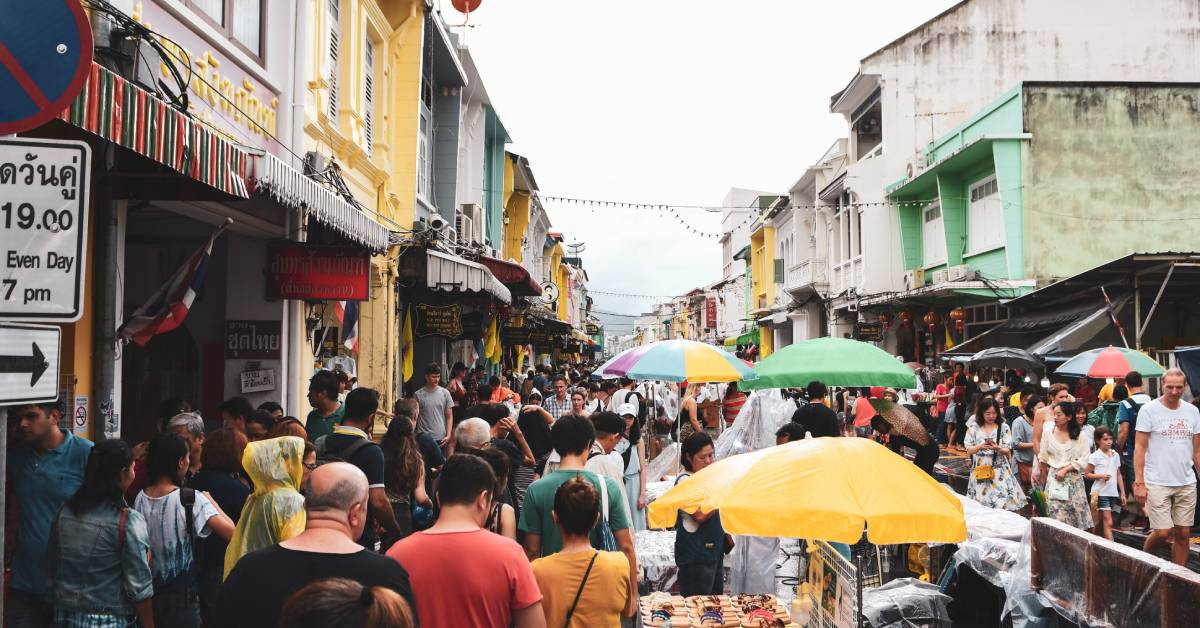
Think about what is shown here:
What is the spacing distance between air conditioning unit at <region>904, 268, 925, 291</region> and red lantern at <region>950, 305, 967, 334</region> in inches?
72.4

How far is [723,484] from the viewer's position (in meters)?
5.05

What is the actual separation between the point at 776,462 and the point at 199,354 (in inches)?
305

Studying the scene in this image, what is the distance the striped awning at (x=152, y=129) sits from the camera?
4.42 m

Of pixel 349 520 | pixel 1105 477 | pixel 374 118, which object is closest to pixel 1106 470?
Answer: pixel 1105 477

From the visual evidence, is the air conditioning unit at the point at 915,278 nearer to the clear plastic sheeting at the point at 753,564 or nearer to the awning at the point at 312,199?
the awning at the point at 312,199

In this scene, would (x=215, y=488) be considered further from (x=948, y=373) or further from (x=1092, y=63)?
(x=1092, y=63)

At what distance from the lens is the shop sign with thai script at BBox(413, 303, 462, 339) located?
565 inches

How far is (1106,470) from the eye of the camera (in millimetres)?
10039

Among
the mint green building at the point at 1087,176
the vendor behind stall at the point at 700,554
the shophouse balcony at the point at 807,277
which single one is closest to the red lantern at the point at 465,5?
the mint green building at the point at 1087,176

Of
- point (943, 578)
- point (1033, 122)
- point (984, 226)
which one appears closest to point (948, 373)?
point (984, 226)

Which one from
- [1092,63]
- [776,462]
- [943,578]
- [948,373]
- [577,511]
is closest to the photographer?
[577,511]

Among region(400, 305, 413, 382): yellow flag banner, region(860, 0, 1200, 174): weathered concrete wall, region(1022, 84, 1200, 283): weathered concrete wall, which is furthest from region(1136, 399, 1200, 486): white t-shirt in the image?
region(860, 0, 1200, 174): weathered concrete wall

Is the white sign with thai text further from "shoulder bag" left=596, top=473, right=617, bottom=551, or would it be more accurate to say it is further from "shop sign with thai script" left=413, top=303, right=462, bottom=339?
"shop sign with thai script" left=413, top=303, right=462, bottom=339

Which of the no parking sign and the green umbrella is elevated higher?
the no parking sign
